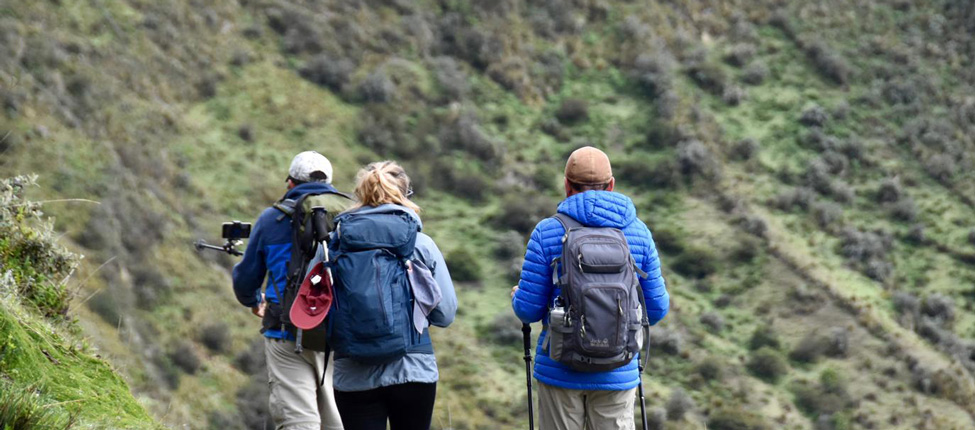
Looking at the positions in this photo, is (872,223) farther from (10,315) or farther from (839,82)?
(10,315)

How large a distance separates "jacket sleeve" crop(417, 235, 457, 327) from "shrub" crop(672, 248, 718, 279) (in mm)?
22165

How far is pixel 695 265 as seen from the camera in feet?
86.5

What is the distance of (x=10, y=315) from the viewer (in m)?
4.46

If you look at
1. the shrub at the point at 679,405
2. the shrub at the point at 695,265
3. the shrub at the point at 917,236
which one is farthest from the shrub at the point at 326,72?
the shrub at the point at 917,236

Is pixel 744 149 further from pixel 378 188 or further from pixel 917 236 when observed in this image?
pixel 378 188

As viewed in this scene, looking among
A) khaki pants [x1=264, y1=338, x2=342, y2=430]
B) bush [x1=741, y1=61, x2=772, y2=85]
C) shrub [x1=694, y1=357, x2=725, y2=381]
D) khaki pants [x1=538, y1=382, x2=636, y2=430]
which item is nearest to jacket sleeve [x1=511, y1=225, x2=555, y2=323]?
khaki pants [x1=538, y1=382, x2=636, y2=430]

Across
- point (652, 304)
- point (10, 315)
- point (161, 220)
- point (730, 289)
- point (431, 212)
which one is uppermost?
point (10, 315)

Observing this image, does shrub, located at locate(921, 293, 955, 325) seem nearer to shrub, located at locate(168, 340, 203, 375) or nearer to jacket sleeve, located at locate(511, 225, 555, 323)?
shrub, located at locate(168, 340, 203, 375)

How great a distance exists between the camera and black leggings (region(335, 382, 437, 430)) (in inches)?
178

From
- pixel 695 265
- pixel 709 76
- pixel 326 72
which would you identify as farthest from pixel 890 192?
pixel 326 72

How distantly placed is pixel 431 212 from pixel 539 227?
22.4 metres

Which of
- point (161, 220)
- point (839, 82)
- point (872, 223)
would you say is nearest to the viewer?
point (161, 220)

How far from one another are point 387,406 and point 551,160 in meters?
25.4

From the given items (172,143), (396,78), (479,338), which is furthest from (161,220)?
(396,78)
